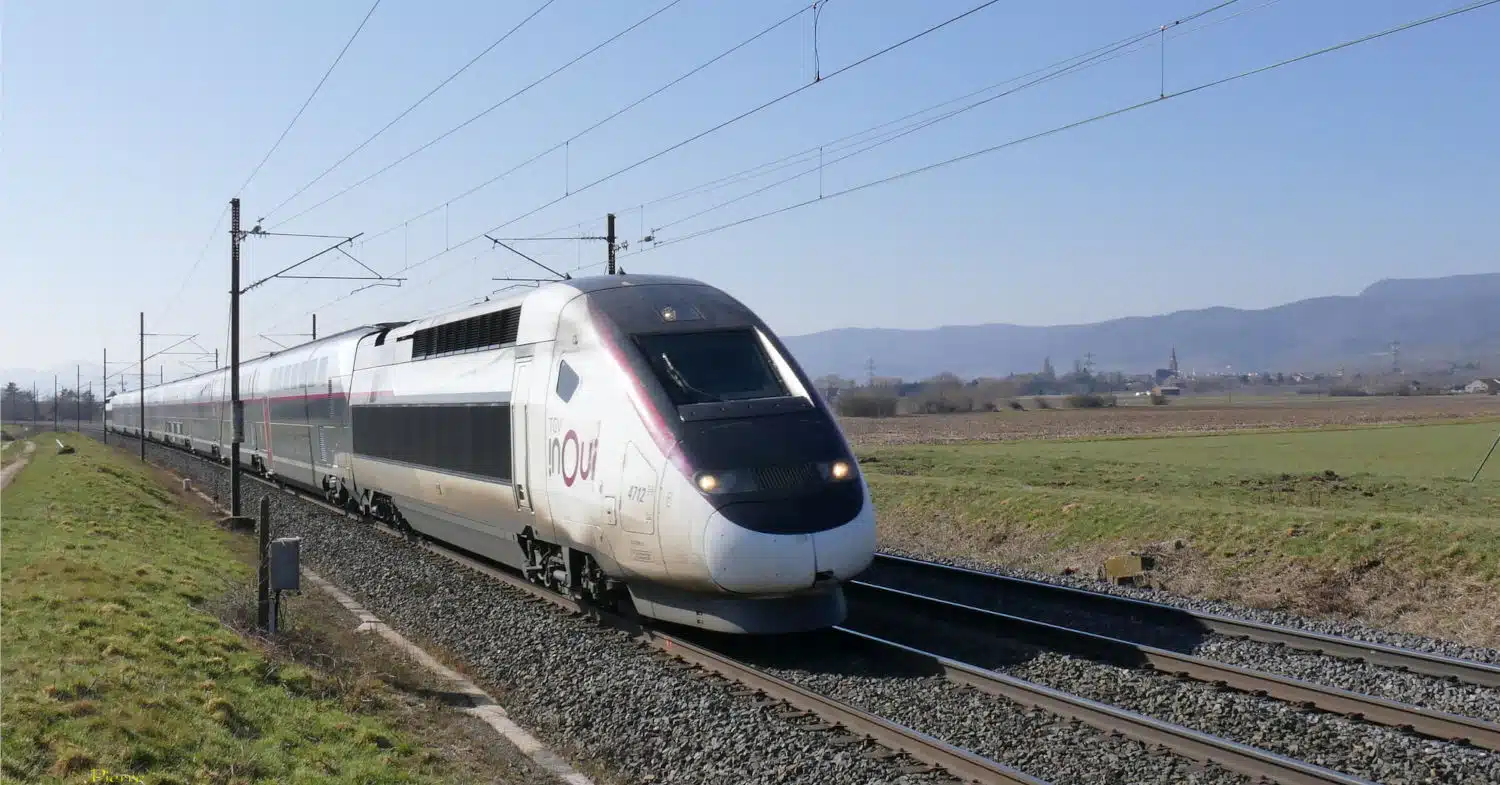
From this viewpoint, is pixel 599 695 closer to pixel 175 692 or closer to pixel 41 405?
pixel 175 692

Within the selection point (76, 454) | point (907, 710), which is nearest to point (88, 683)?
point (907, 710)

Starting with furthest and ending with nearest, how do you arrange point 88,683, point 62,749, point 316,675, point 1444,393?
point 1444,393 → point 316,675 → point 88,683 → point 62,749

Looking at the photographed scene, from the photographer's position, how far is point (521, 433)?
1366cm

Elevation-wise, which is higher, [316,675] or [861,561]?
[861,561]

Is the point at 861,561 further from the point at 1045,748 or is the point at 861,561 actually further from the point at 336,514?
the point at 336,514

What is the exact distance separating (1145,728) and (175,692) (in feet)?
24.8

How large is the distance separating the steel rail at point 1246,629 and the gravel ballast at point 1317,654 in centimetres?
13

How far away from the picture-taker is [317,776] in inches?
304

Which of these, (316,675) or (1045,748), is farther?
(316,675)

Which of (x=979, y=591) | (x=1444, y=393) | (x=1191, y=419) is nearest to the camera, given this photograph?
(x=979, y=591)

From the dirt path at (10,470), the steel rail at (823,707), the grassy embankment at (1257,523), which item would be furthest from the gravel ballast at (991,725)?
the dirt path at (10,470)

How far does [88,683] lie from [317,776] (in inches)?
104

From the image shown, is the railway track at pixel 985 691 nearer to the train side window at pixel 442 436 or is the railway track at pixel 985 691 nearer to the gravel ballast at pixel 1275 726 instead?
the gravel ballast at pixel 1275 726

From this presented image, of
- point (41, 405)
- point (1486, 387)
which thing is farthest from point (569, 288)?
point (41, 405)
